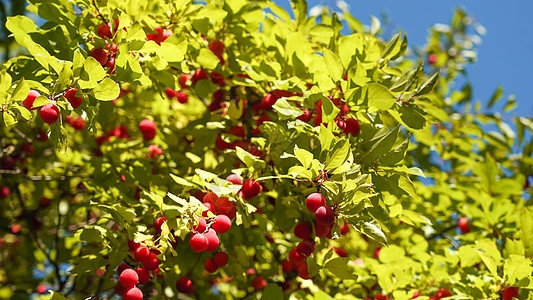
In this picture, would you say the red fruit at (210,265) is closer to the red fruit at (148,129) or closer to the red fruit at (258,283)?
the red fruit at (258,283)

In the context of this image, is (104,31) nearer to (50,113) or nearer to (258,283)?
(50,113)

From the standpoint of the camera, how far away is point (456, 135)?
3.11 meters

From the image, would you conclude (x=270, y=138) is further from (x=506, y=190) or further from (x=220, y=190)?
(x=506, y=190)

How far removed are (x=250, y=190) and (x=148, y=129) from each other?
1.06 meters

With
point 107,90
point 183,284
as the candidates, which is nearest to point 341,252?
point 183,284

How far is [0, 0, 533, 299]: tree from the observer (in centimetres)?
147

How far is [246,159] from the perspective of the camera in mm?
1657

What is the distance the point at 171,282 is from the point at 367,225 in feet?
3.18

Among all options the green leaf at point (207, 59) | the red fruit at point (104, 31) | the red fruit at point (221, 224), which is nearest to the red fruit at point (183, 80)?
the green leaf at point (207, 59)

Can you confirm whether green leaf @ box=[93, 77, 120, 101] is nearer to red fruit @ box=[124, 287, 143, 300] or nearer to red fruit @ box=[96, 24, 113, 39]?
red fruit @ box=[96, 24, 113, 39]

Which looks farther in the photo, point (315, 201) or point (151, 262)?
point (151, 262)

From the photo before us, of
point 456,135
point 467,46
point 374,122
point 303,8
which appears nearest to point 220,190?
point 374,122

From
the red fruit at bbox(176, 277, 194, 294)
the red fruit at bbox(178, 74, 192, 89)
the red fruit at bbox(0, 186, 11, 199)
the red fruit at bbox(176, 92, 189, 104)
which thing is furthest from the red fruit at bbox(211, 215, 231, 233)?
the red fruit at bbox(0, 186, 11, 199)

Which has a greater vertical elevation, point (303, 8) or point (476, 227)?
point (303, 8)
